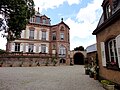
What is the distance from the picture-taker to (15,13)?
30.2 feet

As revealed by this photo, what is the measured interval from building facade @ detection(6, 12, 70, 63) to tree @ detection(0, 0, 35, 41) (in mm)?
20737

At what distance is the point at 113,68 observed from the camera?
704 centimetres

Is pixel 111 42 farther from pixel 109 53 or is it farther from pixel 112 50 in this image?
pixel 109 53

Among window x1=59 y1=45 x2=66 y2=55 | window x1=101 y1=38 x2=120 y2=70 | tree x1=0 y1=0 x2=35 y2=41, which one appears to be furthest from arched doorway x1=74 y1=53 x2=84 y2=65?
window x1=101 y1=38 x2=120 y2=70

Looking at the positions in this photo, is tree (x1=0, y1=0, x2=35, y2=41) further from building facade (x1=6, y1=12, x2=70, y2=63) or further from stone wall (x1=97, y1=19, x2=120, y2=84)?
building facade (x1=6, y1=12, x2=70, y2=63)

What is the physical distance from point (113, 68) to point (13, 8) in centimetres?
705

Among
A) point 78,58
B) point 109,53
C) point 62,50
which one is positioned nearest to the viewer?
point 109,53

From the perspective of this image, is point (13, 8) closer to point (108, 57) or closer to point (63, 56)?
point (108, 57)

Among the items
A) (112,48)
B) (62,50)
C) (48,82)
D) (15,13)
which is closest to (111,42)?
(112,48)

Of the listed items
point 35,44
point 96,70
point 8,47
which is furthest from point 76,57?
point 96,70

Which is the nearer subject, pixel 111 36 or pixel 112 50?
pixel 111 36

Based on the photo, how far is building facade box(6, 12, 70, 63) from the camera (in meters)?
31.0

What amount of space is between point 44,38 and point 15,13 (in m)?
23.8

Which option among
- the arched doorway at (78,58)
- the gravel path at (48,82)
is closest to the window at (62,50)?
the arched doorway at (78,58)
